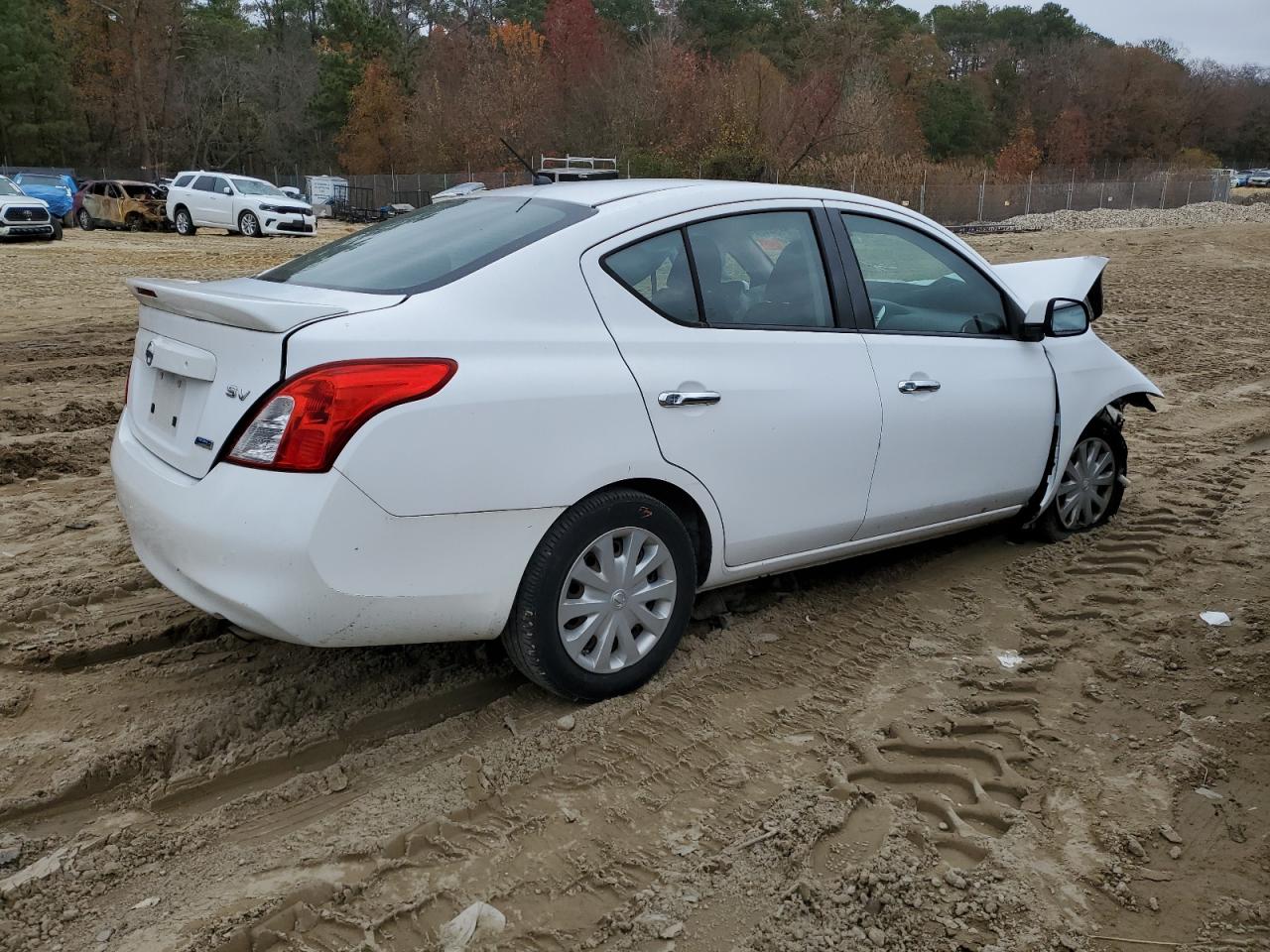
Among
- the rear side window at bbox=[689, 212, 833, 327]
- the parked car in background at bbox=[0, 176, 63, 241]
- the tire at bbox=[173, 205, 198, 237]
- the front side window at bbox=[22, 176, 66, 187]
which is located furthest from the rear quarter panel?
the front side window at bbox=[22, 176, 66, 187]

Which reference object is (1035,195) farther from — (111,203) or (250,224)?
(111,203)

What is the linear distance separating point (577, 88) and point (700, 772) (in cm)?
5847

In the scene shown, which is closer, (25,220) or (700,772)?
(700,772)

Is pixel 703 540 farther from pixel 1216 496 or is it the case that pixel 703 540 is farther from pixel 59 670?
pixel 1216 496

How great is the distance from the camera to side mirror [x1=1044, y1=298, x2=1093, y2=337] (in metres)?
4.89

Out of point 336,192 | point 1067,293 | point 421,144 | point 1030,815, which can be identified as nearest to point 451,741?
point 1030,815

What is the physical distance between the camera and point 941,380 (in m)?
4.45

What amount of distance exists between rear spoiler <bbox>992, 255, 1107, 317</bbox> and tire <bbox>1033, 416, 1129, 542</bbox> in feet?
2.14

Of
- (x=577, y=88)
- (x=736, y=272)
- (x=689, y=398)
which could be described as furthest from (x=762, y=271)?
(x=577, y=88)

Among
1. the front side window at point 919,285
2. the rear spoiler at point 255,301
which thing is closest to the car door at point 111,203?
the rear spoiler at point 255,301

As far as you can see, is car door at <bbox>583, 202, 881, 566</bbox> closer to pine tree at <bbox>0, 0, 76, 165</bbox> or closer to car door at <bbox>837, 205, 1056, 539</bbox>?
car door at <bbox>837, 205, 1056, 539</bbox>

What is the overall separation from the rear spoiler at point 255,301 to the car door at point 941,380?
1970 millimetres

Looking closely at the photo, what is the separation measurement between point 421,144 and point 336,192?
13.4 meters

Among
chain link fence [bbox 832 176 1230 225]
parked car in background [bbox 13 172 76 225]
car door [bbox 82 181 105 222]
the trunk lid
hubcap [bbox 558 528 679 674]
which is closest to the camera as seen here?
the trunk lid
